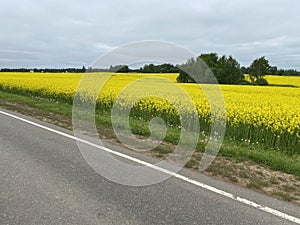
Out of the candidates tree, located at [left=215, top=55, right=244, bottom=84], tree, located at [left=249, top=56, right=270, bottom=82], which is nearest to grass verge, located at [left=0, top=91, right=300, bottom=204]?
tree, located at [left=215, top=55, right=244, bottom=84]

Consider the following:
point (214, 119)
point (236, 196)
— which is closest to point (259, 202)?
point (236, 196)

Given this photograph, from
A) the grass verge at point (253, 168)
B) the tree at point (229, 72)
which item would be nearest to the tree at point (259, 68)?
the tree at point (229, 72)

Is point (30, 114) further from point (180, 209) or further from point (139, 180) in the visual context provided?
point (180, 209)

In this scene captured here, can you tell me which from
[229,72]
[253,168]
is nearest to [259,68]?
[229,72]

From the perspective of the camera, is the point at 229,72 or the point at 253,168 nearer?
the point at 253,168

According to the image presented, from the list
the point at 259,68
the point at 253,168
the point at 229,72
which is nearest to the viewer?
the point at 253,168

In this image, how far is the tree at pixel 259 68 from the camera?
2525 inches

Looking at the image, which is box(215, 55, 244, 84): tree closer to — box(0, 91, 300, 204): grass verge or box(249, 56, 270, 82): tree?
box(249, 56, 270, 82): tree

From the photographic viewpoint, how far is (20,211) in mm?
3322

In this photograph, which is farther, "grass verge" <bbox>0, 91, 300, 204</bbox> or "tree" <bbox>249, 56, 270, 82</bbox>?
"tree" <bbox>249, 56, 270, 82</bbox>

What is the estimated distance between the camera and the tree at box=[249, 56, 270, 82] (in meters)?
64.1

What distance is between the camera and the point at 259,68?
6388cm

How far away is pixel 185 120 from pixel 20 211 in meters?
7.25

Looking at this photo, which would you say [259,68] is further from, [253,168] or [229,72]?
[253,168]
